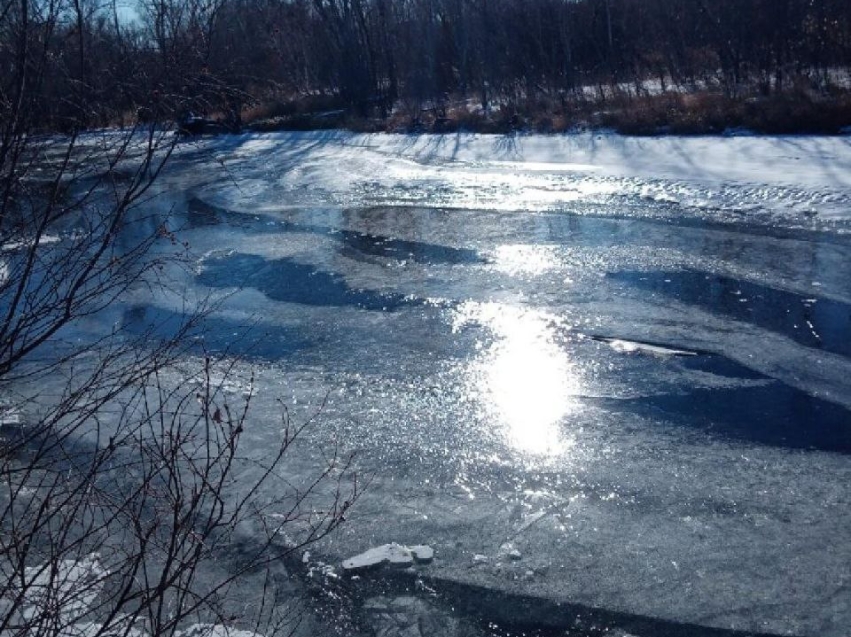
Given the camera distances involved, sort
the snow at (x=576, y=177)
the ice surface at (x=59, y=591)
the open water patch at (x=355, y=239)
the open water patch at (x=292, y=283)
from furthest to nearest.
Result: the snow at (x=576, y=177) → the open water patch at (x=355, y=239) → the open water patch at (x=292, y=283) → the ice surface at (x=59, y=591)

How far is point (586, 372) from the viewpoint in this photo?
25.1 feet

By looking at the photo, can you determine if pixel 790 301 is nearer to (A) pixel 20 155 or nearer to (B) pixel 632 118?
(A) pixel 20 155

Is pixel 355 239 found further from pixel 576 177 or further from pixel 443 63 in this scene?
pixel 443 63

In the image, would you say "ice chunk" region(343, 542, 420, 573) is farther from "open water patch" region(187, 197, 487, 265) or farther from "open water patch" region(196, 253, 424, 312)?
"open water patch" region(187, 197, 487, 265)

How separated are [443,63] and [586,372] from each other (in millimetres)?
25062

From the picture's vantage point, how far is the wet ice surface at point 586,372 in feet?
16.1

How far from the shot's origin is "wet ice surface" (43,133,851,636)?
194 inches

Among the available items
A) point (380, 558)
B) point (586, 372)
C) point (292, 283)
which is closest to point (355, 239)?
point (292, 283)

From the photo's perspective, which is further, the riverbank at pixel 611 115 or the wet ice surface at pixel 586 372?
the riverbank at pixel 611 115

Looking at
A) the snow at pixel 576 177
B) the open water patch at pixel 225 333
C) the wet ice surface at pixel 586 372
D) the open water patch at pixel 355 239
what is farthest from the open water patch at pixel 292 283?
the snow at pixel 576 177

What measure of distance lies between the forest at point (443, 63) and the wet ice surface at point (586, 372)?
599 millimetres

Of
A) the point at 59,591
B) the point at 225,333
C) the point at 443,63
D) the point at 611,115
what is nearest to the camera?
the point at 59,591

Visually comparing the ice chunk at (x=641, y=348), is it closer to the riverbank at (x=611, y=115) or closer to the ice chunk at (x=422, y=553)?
the ice chunk at (x=422, y=553)

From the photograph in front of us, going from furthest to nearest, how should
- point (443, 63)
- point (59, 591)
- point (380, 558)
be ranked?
point (443, 63) < point (380, 558) < point (59, 591)
